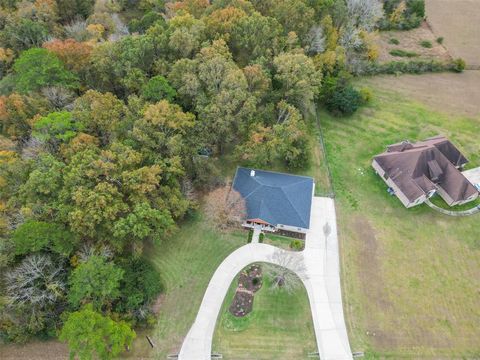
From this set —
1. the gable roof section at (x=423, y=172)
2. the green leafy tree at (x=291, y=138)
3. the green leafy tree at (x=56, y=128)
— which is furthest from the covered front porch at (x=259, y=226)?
the green leafy tree at (x=56, y=128)

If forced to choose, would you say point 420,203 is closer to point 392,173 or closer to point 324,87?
point 392,173

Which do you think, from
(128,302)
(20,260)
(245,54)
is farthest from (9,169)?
(245,54)

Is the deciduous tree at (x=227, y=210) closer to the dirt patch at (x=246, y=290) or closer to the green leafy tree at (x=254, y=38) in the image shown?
the dirt patch at (x=246, y=290)

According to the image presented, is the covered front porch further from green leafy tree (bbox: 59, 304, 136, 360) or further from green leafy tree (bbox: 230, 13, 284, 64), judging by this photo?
green leafy tree (bbox: 230, 13, 284, 64)

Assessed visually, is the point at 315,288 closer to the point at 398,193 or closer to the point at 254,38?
the point at 398,193

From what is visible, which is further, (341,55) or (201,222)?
(341,55)

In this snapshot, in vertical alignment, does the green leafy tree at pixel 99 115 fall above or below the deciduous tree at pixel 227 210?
above

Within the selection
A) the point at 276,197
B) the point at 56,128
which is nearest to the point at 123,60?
the point at 56,128
